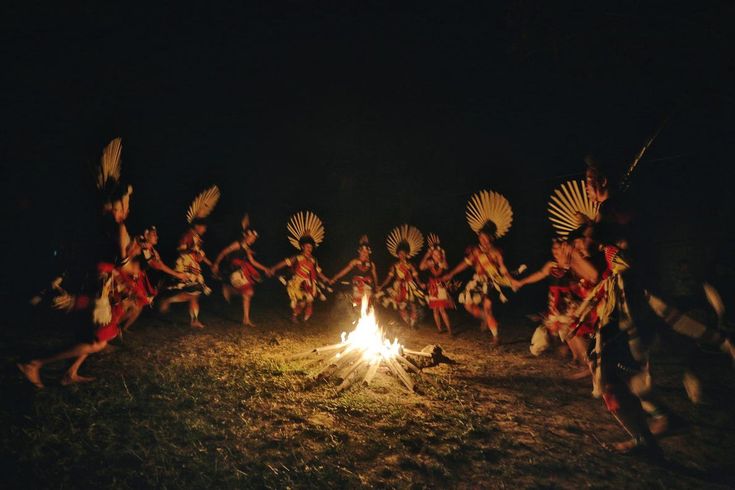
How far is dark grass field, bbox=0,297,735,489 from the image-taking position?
3.19 m

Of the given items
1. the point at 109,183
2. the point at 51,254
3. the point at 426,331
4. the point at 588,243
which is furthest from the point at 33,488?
the point at 51,254

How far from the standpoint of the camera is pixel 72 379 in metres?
4.61

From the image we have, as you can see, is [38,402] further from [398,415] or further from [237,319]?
[237,319]

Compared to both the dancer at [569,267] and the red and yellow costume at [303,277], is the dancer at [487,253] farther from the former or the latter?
the red and yellow costume at [303,277]

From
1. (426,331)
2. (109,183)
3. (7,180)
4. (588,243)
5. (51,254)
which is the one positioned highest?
(7,180)

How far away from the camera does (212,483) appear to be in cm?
302

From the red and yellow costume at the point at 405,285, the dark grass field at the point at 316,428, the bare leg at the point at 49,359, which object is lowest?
the dark grass field at the point at 316,428

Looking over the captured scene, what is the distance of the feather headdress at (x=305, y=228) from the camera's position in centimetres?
902

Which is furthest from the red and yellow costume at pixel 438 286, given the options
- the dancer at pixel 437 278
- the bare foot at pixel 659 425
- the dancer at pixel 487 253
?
the bare foot at pixel 659 425

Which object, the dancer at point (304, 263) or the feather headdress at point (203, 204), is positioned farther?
the dancer at point (304, 263)

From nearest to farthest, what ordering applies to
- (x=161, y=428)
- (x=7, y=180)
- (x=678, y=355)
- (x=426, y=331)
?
(x=161, y=428) < (x=678, y=355) < (x=426, y=331) < (x=7, y=180)

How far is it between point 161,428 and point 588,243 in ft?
16.5

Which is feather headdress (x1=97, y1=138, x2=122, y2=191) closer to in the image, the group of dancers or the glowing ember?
the group of dancers

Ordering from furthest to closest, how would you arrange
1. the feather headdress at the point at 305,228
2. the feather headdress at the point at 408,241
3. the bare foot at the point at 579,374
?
the feather headdress at the point at 408,241, the feather headdress at the point at 305,228, the bare foot at the point at 579,374
